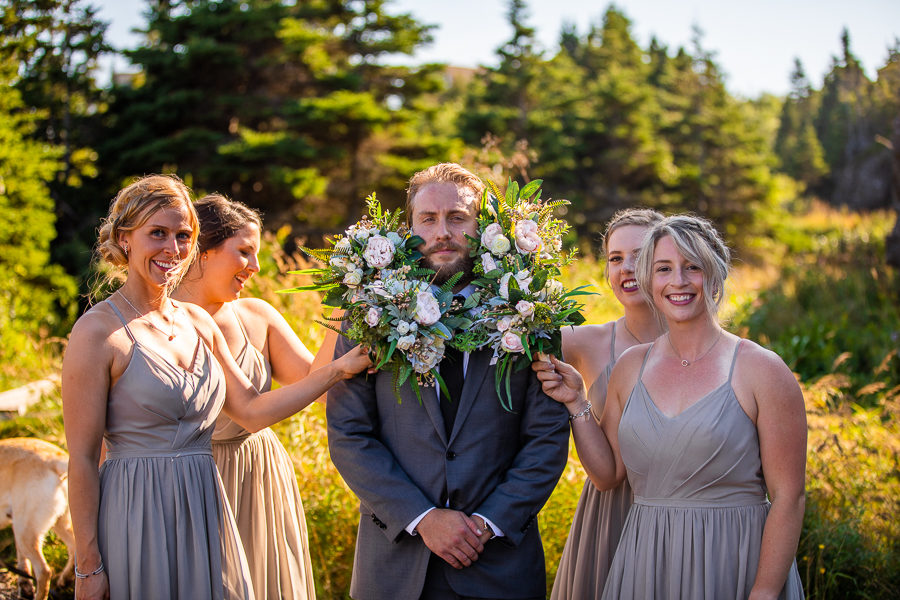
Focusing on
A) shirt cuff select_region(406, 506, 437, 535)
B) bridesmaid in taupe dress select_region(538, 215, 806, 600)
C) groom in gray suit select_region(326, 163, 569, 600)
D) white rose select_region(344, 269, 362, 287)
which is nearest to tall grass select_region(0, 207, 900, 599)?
white rose select_region(344, 269, 362, 287)

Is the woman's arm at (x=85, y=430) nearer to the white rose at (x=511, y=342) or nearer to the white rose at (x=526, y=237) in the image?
the white rose at (x=511, y=342)

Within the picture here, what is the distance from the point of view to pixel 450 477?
2939 mm

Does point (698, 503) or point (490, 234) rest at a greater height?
point (490, 234)

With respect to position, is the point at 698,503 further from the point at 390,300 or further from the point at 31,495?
the point at 31,495

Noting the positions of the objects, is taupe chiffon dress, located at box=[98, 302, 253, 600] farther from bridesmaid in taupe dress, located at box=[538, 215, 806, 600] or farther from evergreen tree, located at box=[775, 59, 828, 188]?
evergreen tree, located at box=[775, 59, 828, 188]

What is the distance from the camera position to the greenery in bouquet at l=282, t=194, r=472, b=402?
285cm

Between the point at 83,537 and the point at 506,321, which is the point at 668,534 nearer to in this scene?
the point at 506,321

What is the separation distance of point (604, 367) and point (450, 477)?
113 centimetres

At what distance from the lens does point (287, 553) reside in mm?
3686

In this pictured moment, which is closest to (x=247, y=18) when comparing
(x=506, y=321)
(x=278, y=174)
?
(x=278, y=174)

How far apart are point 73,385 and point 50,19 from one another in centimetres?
1928

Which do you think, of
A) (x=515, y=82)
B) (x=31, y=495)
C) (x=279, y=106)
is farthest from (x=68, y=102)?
(x=31, y=495)

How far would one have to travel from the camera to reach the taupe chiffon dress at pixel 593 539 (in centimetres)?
344

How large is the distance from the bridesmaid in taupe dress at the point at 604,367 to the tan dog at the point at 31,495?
128 inches
